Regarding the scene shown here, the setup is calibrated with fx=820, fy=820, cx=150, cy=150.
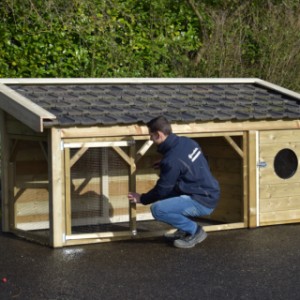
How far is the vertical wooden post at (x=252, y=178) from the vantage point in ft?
34.1

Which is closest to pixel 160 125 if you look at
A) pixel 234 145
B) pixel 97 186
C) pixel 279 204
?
pixel 234 145

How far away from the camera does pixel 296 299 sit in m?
6.95

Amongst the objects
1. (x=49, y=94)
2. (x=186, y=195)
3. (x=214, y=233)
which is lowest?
(x=214, y=233)

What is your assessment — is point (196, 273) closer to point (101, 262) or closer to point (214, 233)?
point (101, 262)

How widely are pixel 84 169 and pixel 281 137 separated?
2.59 metres

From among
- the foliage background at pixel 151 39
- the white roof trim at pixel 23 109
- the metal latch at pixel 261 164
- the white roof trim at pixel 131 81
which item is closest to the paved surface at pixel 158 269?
the metal latch at pixel 261 164

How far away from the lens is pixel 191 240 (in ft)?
30.5

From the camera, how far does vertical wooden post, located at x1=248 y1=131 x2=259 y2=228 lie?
10383mm

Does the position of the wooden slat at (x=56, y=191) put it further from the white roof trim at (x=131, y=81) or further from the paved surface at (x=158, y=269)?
the white roof trim at (x=131, y=81)

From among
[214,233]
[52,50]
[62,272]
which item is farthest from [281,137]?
[52,50]

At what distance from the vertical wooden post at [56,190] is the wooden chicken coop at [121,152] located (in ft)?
0.04

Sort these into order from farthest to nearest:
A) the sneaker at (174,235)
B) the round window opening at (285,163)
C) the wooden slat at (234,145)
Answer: the round window opening at (285,163)
the wooden slat at (234,145)
the sneaker at (174,235)

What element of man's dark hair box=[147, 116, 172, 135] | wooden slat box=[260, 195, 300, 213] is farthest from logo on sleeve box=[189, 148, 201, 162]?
wooden slat box=[260, 195, 300, 213]

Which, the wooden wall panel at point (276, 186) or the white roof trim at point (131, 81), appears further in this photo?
the wooden wall panel at point (276, 186)
